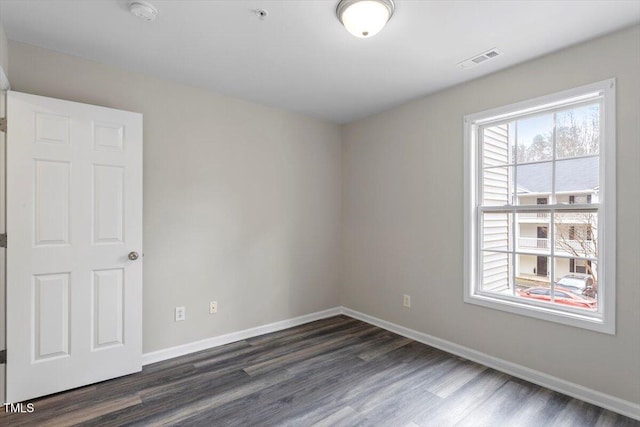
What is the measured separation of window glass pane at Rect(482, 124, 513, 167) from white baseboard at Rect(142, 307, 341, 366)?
256cm

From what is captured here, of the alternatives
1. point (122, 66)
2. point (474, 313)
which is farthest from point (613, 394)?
point (122, 66)

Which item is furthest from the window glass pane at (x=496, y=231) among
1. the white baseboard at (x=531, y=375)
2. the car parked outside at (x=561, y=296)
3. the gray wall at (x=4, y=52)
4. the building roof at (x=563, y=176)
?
the gray wall at (x=4, y=52)

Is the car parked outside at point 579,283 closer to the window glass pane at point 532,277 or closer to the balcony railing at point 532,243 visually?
the window glass pane at point 532,277

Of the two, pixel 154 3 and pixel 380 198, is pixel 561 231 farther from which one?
pixel 154 3

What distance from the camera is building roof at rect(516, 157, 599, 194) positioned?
90.5 inches

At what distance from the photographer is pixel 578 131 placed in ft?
7.77

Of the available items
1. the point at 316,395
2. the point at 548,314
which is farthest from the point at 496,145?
the point at 316,395

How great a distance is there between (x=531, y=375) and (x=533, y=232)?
1118mm

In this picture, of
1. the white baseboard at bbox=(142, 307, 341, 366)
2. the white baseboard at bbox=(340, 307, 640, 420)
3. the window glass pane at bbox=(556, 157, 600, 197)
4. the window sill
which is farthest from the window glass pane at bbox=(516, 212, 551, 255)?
the white baseboard at bbox=(142, 307, 341, 366)

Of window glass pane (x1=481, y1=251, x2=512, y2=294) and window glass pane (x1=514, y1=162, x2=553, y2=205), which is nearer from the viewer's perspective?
window glass pane (x1=514, y1=162, x2=553, y2=205)

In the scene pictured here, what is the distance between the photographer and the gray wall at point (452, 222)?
2.08 metres

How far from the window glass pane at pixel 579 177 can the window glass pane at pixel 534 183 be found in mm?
68

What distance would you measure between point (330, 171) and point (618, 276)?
2911mm

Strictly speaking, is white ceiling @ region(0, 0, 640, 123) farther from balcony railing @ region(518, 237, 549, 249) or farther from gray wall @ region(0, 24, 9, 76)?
balcony railing @ region(518, 237, 549, 249)
